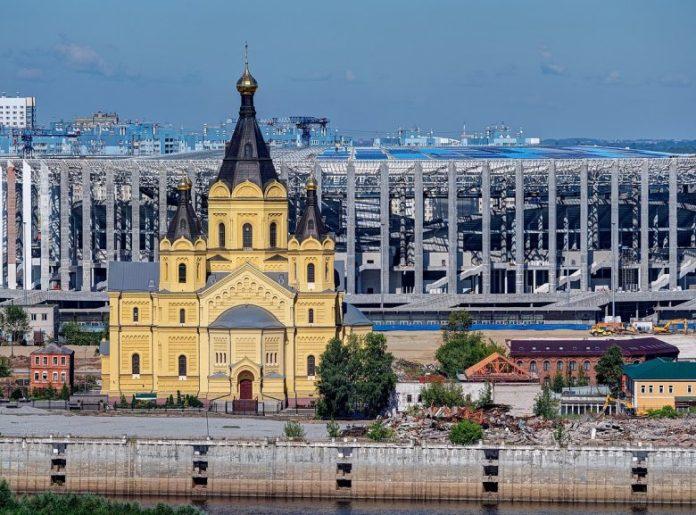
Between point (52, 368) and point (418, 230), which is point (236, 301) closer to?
point (52, 368)

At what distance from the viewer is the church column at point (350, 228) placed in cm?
13738

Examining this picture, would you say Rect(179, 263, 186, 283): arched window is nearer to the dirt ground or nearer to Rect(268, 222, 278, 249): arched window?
Rect(268, 222, 278, 249): arched window

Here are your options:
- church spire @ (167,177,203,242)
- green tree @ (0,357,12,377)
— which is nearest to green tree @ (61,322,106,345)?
green tree @ (0,357,12,377)

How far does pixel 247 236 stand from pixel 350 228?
39.3 metres

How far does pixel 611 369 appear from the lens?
98.8m

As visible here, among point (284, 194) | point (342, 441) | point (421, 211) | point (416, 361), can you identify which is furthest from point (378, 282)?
point (342, 441)

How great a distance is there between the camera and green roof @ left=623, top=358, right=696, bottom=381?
302 feet

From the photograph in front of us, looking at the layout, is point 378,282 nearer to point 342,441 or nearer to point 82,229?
point 82,229

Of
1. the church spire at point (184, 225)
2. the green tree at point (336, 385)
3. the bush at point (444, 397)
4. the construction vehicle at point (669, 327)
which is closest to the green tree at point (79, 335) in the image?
the church spire at point (184, 225)

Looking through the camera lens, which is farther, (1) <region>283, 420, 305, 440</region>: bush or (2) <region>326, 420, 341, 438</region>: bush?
(2) <region>326, 420, 341, 438</region>: bush

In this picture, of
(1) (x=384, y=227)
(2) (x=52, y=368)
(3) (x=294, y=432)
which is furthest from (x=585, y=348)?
(1) (x=384, y=227)

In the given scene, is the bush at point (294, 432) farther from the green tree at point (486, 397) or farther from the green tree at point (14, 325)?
the green tree at point (14, 325)

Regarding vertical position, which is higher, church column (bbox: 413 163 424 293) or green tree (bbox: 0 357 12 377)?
church column (bbox: 413 163 424 293)

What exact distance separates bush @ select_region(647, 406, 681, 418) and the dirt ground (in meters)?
18.9
